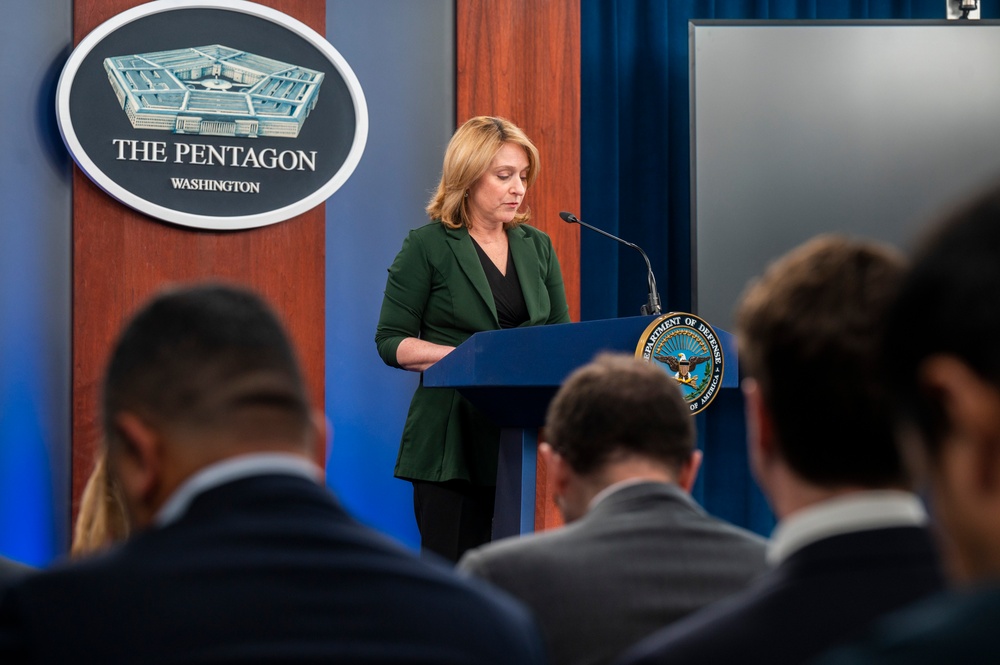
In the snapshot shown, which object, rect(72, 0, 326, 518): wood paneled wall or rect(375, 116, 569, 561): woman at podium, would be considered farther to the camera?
rect(72, 0, 326, 518): wood paneled wall

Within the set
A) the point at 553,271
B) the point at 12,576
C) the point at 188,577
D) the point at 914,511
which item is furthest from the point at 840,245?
the point at 553,271

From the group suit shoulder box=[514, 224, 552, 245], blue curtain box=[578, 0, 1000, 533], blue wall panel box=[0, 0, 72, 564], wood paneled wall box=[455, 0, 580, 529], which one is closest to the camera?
suit shoulder box=[514, 224, 552, 245]

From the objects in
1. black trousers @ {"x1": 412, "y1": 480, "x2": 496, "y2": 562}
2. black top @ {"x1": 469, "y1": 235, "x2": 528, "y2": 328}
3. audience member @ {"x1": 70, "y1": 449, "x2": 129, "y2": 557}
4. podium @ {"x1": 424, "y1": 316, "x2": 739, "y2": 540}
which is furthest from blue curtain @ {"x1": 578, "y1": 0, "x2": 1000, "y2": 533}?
audience member @ {"x1": 70, "y1": 449, "x2": 129, "y2": 557}

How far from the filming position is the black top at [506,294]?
122 inches

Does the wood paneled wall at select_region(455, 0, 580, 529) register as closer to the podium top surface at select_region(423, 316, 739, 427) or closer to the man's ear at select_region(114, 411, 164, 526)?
the podium top surface at select_region(423, 316, 739, 427)

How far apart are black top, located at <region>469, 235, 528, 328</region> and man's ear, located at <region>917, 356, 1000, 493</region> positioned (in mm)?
2593

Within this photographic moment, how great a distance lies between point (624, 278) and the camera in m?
4.70

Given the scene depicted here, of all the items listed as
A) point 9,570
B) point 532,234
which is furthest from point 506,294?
point 9,570

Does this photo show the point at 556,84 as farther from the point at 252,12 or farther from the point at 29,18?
the point at 29,18

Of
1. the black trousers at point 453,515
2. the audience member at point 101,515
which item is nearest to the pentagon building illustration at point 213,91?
the black trousers at point 453,515

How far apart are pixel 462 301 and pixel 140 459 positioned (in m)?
2.16

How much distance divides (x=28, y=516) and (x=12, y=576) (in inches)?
116

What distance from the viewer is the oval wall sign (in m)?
3.91

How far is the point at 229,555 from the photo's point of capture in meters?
0.80
